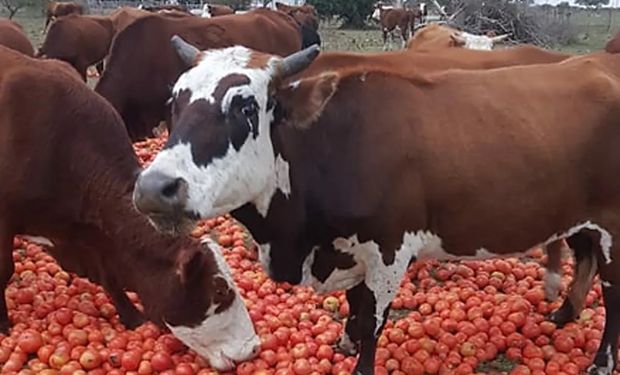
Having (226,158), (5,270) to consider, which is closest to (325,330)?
(226,158)

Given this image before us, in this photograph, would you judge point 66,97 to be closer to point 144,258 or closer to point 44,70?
point 44,70

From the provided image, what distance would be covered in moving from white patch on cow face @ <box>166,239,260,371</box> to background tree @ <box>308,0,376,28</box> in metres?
36.7

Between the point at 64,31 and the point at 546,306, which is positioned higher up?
the point at 546,306

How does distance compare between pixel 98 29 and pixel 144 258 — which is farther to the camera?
pixel 98 29

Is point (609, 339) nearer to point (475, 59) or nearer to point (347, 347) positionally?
point (347, 347)

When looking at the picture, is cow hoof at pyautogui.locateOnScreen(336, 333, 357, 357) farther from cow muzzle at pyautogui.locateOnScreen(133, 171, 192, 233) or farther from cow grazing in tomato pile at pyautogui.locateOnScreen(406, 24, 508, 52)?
cow grazing in tomato pile at pyautogui.locateOnScreen(406, 24, 508, 52)

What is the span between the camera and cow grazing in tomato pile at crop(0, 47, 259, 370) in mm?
4398

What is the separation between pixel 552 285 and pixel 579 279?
1.52 ft

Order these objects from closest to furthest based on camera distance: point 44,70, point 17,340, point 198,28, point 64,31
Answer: point 17,340 < point 44,70 < point 198,28 < point 64,31

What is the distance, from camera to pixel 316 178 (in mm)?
3951

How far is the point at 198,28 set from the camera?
26.7ft

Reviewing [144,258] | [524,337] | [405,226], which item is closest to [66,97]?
[144,258]

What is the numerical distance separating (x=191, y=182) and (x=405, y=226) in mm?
1281

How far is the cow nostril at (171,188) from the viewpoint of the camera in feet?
10.3
